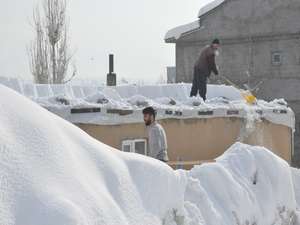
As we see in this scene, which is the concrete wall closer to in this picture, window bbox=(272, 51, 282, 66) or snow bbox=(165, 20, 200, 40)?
window bbox=(272, 51, 282, 66)

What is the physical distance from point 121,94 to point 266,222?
24.2 ft

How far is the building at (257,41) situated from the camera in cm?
2380

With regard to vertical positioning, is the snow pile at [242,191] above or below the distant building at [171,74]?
below

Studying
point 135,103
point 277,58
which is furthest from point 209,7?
point 135,103

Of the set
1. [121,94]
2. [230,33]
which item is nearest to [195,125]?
[121,94]

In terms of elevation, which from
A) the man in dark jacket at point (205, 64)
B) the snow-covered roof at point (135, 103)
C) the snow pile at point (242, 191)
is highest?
the man in dark jacket at point (205, 64)

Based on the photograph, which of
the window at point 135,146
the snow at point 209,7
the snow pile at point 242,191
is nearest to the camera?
the snow pile at point 242,191

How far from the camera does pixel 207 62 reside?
38.7 feet

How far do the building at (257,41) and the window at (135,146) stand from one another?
14.1m

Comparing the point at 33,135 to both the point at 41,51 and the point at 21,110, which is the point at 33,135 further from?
the point at 41,51

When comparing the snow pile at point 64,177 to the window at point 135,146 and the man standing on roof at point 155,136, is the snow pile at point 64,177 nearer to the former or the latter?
the man standing on roof at point 155,136

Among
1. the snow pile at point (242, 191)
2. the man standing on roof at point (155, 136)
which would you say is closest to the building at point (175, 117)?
the man standing on roof at point (155, 136)

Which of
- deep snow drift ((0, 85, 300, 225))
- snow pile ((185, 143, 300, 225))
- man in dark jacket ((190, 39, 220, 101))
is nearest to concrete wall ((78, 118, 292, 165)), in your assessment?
man in dark jacket ((190, 39, 220, 101))

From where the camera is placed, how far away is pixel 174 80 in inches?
1076
